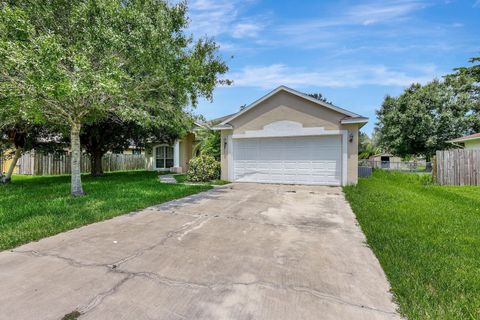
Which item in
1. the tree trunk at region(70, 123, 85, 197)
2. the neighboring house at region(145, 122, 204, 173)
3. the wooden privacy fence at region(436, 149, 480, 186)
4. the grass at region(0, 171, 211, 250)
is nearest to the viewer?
the grass at region(0, 171, 211, 250)

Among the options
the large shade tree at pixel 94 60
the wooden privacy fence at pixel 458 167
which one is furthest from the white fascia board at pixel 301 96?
the wooden privacy fence at pixel 458 167

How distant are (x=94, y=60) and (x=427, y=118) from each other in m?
27.5

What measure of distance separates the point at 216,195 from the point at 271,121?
16.0ft

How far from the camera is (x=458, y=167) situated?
451 inches

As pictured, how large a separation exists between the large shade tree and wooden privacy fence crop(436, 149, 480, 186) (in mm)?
11308

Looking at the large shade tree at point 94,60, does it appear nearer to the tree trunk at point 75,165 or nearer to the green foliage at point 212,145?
the tree trunk at point 75,165

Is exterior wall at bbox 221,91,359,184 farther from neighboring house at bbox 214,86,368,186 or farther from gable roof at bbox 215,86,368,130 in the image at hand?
gable roof at bbox 215,86,368,130

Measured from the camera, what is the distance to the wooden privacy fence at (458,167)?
37.0 ft

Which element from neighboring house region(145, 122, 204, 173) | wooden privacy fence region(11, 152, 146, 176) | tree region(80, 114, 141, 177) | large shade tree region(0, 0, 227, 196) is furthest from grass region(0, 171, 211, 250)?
wooden privacy fence region(11, 152, 146, 176)

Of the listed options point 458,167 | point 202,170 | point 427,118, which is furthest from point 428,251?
point 427,118

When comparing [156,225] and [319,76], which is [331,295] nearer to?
[156,225]

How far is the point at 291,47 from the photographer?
12664 mm

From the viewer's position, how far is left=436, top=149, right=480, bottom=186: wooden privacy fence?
11273mm

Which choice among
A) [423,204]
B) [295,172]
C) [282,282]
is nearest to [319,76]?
[295,172]
